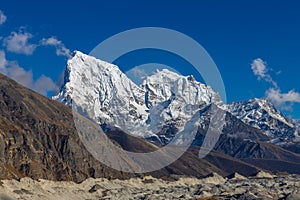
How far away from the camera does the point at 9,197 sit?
190 metres

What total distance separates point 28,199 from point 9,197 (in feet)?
33.7

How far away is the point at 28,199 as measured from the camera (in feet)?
653
